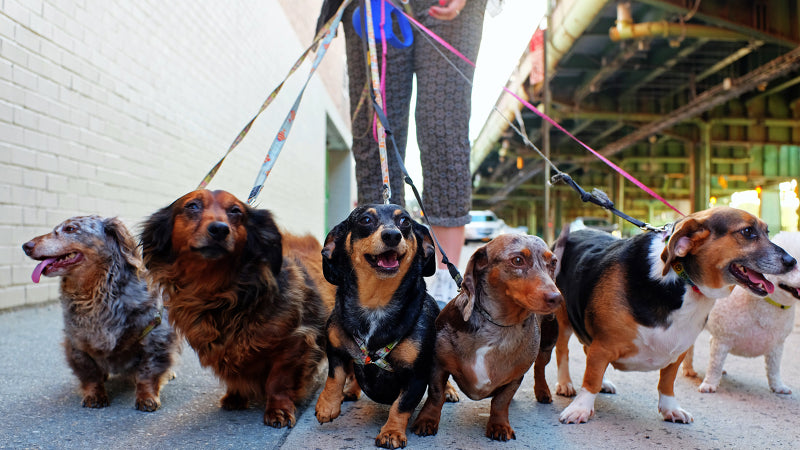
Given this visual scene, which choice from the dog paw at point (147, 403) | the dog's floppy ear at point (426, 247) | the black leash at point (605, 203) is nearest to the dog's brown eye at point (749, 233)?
the black leash at point (605, 203)

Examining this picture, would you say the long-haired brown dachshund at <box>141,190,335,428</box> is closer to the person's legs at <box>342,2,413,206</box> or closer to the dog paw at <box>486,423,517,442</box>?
the dog paw at <box>486,423,517,442</box>

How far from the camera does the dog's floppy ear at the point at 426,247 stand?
217 cm

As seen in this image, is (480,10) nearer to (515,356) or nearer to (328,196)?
(515,356)

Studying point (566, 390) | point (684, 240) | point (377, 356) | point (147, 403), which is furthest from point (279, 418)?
point (684, 240)

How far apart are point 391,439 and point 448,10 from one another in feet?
6.68

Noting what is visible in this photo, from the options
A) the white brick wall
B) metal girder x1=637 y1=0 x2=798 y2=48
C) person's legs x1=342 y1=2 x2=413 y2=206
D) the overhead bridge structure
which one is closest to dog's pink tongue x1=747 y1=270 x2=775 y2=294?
the overhead bridge structure

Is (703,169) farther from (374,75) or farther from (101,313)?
(101,313)

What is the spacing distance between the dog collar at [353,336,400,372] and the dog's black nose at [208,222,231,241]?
1.96ft

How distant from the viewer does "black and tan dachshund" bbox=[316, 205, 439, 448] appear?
6.39ft

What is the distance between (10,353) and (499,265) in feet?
8.75

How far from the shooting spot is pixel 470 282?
205cm

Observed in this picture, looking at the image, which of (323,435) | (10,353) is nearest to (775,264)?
(323,435)

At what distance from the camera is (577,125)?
890 inches

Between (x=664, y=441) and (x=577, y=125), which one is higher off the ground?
(x=577, y=125)
